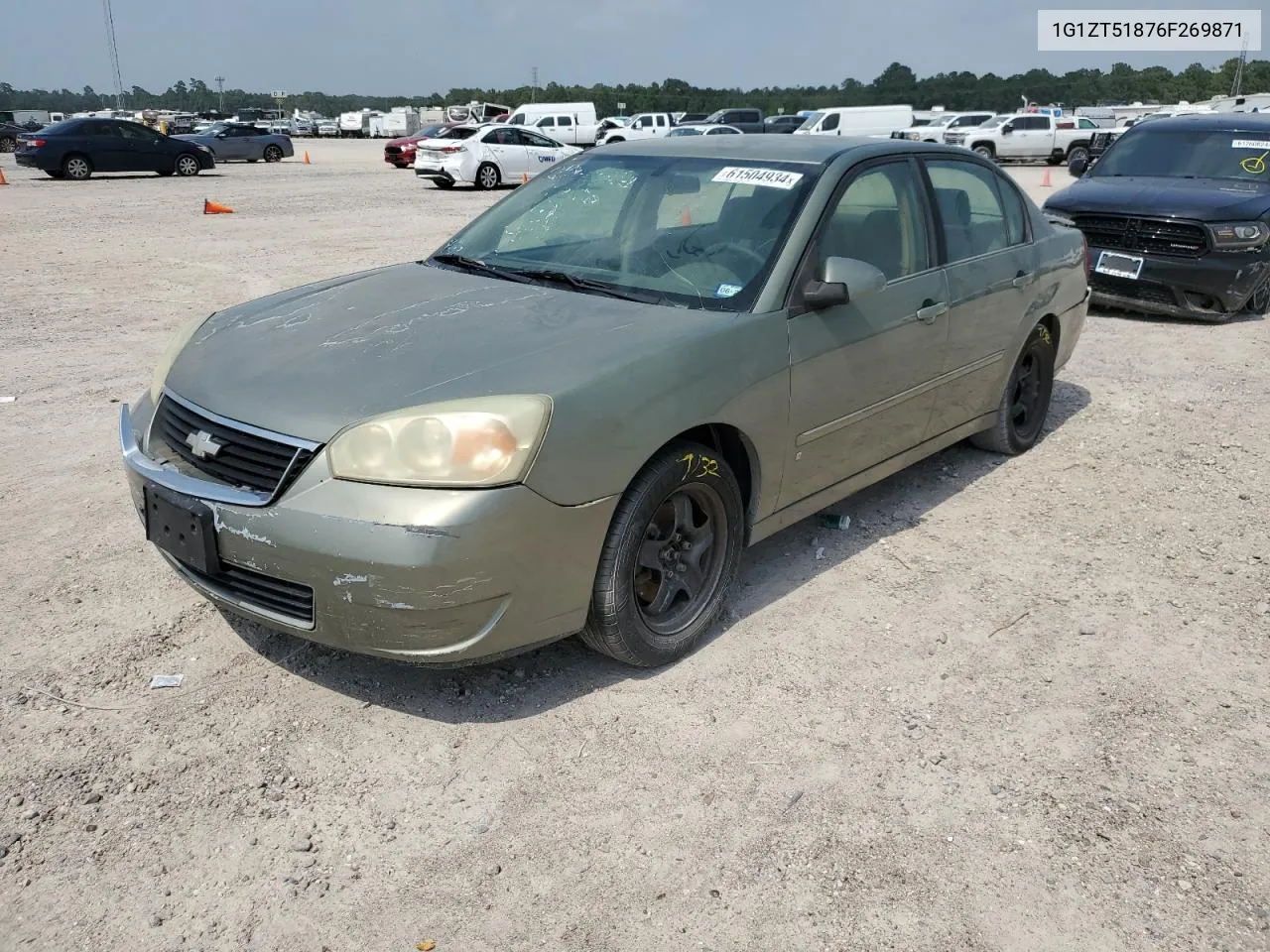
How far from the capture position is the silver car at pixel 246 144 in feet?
116

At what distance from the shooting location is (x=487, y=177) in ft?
78.9

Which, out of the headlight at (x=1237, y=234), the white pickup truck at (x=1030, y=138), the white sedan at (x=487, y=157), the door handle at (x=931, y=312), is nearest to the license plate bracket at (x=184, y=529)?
the door handle at (x=931, y=312)

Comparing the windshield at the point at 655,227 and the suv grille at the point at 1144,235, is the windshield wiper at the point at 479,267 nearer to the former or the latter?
the windshield at the point at 655,227

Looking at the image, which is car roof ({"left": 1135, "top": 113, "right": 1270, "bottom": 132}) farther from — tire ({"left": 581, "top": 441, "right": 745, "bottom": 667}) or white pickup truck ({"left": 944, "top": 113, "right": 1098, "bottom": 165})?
white pickup truck ({"left": 944, "top": 113, "right": 1098, "bottom": 165})

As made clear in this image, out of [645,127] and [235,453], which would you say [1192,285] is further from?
[645,127]

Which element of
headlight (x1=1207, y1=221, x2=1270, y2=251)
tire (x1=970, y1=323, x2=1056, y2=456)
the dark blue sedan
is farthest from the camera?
the dark blue sedan

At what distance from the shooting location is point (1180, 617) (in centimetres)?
402

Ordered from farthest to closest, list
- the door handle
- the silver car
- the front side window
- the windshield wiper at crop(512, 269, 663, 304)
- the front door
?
the silver car < the door handle < the front side window < the front door < the windshield wiper at crop(512, 269, 663, 304)

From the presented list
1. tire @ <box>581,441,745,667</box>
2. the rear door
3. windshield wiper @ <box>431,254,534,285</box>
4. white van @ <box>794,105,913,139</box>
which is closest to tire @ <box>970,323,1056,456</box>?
the rear door

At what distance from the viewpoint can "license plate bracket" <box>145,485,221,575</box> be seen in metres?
3.05

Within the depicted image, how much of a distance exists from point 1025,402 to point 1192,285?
4244mm

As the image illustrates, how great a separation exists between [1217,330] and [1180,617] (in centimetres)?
600

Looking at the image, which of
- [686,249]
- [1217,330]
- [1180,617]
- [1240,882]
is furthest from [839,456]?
→ [1217,330]

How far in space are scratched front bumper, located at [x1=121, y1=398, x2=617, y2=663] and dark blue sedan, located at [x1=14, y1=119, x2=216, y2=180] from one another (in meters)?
26.4
